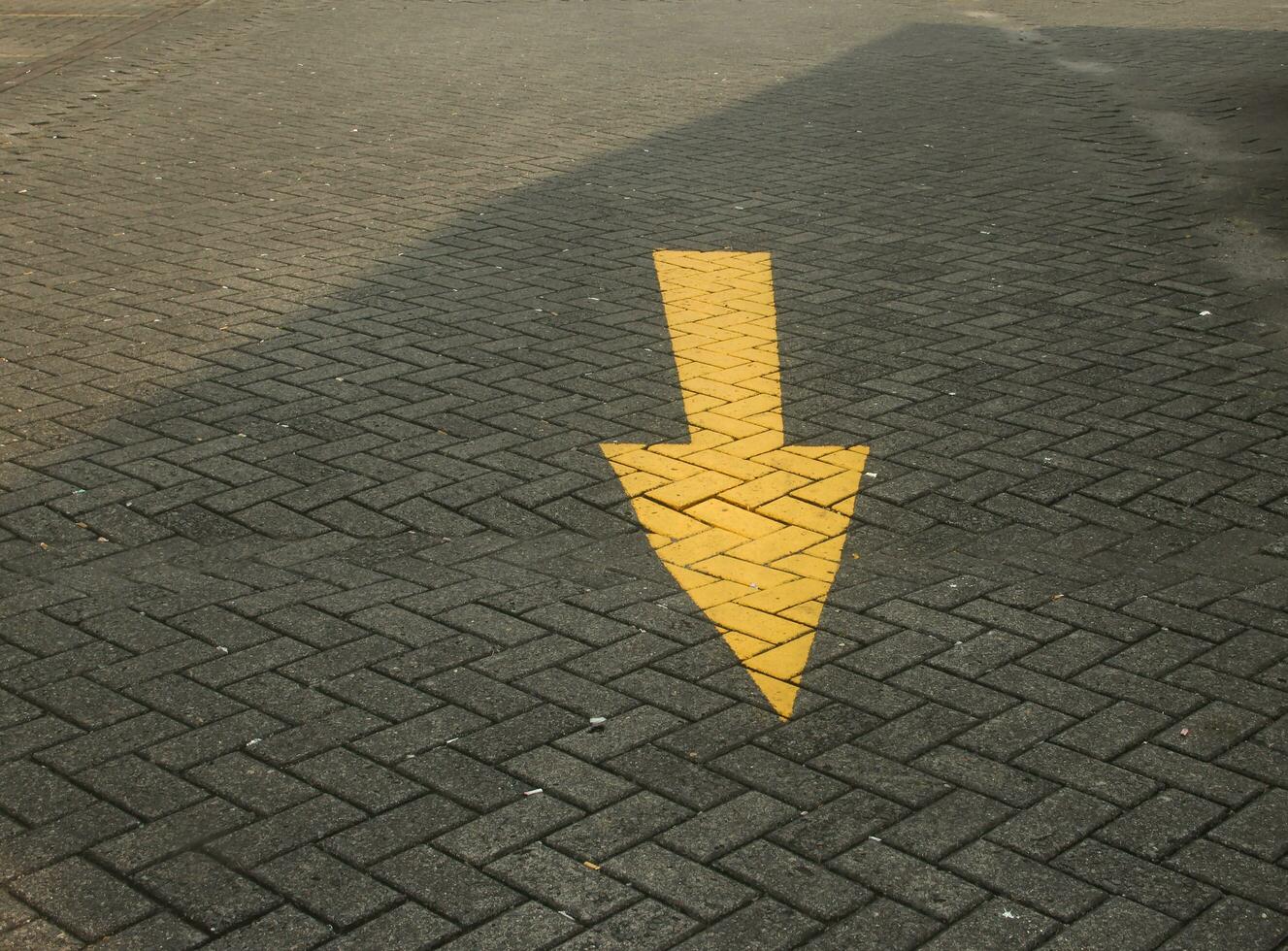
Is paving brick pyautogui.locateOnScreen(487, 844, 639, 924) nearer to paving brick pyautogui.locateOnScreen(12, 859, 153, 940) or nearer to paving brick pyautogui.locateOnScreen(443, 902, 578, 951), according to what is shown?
paving brick pyautogui.locateOnScreen(443, 902, 578, 951)

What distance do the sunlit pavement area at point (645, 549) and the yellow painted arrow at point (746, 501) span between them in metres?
0.02

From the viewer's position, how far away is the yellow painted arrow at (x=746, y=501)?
474 centimetres

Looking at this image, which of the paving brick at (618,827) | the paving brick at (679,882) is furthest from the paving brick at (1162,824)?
the paving brick at (618,827)

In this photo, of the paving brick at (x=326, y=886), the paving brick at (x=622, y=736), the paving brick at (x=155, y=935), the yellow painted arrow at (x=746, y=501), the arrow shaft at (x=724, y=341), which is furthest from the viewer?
the arrow shaft at (x=724, y=341)

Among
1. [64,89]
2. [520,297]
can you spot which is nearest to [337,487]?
[520,297]

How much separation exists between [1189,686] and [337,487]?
9.96 feet

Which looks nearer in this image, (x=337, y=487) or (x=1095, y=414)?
(x=337, y=487)

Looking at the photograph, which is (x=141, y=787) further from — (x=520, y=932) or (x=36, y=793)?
(x=520, y=932)

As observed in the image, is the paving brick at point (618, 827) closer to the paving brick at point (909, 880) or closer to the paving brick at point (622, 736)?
the paving brick at point (622, 736)

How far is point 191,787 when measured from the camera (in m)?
3.91

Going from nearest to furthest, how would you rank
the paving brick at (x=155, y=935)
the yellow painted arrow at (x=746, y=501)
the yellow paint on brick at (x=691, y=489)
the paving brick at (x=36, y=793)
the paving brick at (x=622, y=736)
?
1. the paving brick at (x=155, y=935)
2. the paving brick at (x=36, y=793)
3. the paving brick at (x=622, y=736)
4. the yellow painted arrow at (x=746, y=501)
5. the yellow paint on brick at (x=691, y=489)

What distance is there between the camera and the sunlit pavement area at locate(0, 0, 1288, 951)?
11.8 feet

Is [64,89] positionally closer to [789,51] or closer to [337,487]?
[789,51]

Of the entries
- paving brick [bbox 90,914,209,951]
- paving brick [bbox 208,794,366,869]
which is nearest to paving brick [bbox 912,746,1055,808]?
paving brick [bbox 208,794,366,869]
